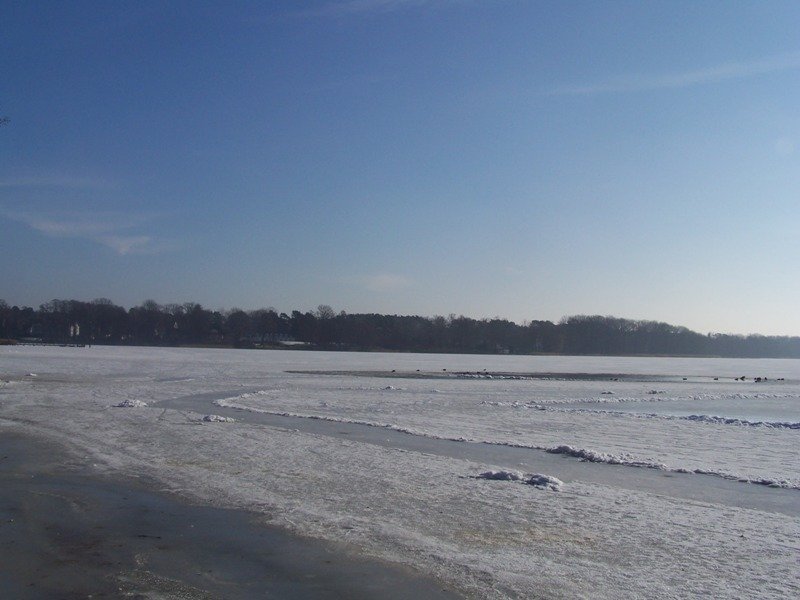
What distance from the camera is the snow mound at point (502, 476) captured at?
12070 millimetres

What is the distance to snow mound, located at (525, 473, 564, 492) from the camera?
447 inches

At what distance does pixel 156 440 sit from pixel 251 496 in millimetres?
6407

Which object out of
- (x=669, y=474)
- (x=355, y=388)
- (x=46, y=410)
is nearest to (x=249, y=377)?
(x=355, y=388)

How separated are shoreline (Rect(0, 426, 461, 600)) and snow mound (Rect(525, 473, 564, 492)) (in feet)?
15.1

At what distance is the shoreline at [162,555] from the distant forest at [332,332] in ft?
436

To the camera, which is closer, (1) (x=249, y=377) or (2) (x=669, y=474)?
(2) (x=669, y=474)

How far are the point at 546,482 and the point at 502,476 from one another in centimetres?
85

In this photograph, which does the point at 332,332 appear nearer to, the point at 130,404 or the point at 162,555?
the point at 130,404

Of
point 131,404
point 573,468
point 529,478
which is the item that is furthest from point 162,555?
point 131,404

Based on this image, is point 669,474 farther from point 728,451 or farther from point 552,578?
point 552,578

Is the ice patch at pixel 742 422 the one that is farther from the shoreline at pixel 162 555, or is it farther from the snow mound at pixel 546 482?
the shoreline at pixel 162 555

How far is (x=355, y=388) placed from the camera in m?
36.9

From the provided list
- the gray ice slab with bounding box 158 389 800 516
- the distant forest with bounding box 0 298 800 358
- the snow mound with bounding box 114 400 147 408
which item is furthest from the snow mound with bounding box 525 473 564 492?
the distant forest with bounding box 0 298 800 358

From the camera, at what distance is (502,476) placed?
480 inches
